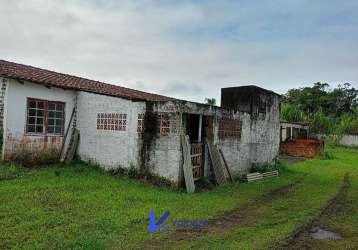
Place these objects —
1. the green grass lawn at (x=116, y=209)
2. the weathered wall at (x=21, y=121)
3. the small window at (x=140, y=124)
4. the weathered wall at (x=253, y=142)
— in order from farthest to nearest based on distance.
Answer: the weathered wall at (x=253, y=142), the weathered wall at (x=21, y=121), the small window at (x=140, y=124), the green grass lawn at (x=116, y=209)

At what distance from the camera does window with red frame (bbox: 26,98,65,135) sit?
1277 centimetres

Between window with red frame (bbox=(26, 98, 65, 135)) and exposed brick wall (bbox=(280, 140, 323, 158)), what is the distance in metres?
20.0

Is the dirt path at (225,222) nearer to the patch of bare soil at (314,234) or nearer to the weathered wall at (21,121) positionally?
the patch of bare soil at (314,234)

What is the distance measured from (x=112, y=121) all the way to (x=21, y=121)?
3096 mm

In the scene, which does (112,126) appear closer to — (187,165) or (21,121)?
(21,121)

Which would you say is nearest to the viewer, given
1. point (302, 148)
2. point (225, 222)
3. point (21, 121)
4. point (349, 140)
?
point (225, 222)

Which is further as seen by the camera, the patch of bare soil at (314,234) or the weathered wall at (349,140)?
the weathered wall at (349,140)

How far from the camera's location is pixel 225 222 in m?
8.00

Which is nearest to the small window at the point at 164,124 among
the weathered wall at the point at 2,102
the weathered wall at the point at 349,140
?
the weathered wall at the point at 2,102

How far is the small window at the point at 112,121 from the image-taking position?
495 inches

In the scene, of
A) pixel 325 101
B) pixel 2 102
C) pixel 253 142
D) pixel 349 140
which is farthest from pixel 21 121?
pixel 325 101

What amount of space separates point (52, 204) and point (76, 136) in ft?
18.9

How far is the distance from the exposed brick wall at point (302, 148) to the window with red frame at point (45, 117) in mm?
19981

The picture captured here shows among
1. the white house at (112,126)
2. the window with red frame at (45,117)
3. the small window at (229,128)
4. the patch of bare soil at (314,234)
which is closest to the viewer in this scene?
A: the patch of bare soil at (314,234)
